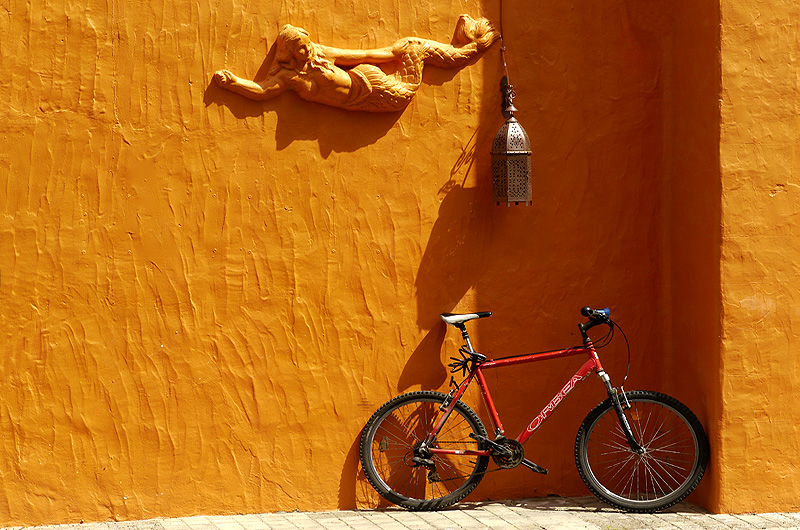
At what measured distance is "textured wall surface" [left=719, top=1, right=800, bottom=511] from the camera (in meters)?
5.14

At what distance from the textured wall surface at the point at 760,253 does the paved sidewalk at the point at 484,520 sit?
0.22 m

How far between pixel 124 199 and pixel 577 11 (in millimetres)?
2808

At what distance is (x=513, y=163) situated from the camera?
523 cm

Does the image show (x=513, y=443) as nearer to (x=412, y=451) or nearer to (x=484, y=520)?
(x=484, y=520)

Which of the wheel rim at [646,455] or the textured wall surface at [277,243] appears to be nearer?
the textured wall surface at [277,243]

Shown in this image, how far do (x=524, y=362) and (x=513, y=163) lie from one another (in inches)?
44.4

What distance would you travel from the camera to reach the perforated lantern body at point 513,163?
522 centimetres

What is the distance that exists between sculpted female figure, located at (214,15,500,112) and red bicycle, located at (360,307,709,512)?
4.31 ft

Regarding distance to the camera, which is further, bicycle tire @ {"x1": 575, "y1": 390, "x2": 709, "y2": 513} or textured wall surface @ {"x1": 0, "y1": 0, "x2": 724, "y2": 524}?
bicycle tire @ {"x1": 575, "y1": 390, "x2": 709, "y2": 513}

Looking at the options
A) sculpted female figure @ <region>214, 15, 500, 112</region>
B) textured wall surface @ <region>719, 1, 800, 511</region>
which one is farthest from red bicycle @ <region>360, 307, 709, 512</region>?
sculpted female figure @ <region>214, 15, 500, 112</region>

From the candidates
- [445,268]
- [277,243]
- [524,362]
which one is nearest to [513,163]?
[445,268]

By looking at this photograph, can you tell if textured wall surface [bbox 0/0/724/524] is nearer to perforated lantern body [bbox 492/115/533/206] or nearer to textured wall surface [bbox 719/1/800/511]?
textured wall surface [bbox 719/1/800/511]

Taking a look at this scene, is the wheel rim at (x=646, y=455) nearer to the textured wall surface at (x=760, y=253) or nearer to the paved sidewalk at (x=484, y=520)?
the paved sidewalk at (x=484, y=520)

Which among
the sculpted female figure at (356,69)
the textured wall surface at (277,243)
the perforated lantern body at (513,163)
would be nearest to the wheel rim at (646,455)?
the textured wall surface at (277,243)
